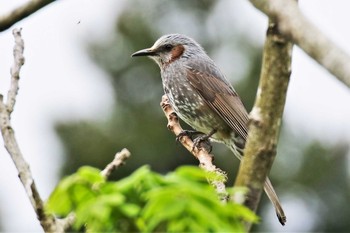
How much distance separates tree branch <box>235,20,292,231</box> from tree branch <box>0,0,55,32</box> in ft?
3.13

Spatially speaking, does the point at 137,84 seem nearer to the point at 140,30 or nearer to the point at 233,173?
the point at 140,30

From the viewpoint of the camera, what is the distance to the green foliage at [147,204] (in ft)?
10.4

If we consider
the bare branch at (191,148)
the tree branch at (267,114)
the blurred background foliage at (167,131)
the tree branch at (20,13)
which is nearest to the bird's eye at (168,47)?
the bare branch at (191,148)

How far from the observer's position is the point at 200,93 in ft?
28.5

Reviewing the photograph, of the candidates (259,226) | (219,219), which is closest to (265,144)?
(219,219)

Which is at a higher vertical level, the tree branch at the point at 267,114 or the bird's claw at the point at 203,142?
the tree branch at the point at 267,114

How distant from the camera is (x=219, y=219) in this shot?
3.23 metres

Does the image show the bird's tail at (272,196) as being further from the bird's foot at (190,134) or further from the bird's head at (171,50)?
the bird's head at (171,50)

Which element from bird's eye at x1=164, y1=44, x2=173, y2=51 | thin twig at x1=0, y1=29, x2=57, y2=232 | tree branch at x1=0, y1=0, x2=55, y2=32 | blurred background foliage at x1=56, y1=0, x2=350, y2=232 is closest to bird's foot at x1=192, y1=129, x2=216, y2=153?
bird's eye at x1=164, y1=44, x2=173, y2=51

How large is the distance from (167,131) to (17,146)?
17937 millimetres

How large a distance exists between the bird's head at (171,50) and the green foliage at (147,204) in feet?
18.6

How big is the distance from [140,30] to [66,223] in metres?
18.5

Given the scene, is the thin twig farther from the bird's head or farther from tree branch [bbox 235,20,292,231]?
the bird's head

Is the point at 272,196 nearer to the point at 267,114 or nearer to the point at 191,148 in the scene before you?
the point at 191,148
